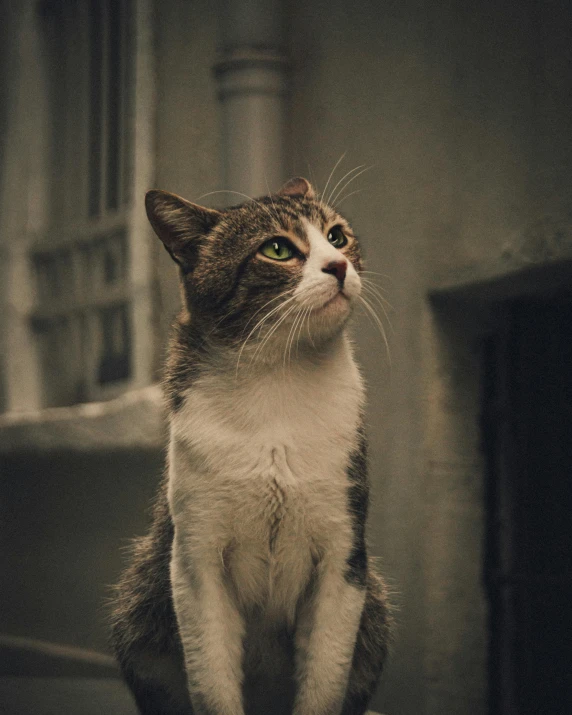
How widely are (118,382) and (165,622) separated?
9.46 ft

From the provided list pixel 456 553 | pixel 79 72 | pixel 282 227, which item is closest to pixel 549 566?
pixel 456 553

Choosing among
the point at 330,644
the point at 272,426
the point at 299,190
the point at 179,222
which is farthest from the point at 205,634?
the point at 299,190

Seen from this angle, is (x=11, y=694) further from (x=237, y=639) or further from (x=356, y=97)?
(x=356, y=97)

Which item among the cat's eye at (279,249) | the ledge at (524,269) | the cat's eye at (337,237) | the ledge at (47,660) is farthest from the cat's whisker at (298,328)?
the ledge at (47,660)

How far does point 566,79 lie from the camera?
9.29 ft

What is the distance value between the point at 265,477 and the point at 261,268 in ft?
1.56

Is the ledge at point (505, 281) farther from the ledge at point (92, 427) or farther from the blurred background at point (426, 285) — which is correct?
the ledge at point (92, 427)

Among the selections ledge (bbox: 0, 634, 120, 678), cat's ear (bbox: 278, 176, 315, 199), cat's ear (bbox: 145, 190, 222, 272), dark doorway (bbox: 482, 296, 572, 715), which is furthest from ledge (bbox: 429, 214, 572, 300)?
ledge (bbox: 0, 634, 120, 678)

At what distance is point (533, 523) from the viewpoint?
3.26 meters

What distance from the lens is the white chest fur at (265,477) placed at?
1995 mm

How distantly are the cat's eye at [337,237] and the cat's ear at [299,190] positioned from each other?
0.45 feet

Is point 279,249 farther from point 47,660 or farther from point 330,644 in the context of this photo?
point 47,660

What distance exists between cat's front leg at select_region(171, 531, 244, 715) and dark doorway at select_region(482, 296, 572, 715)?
5.12ft

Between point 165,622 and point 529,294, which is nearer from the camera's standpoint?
point 165,622
